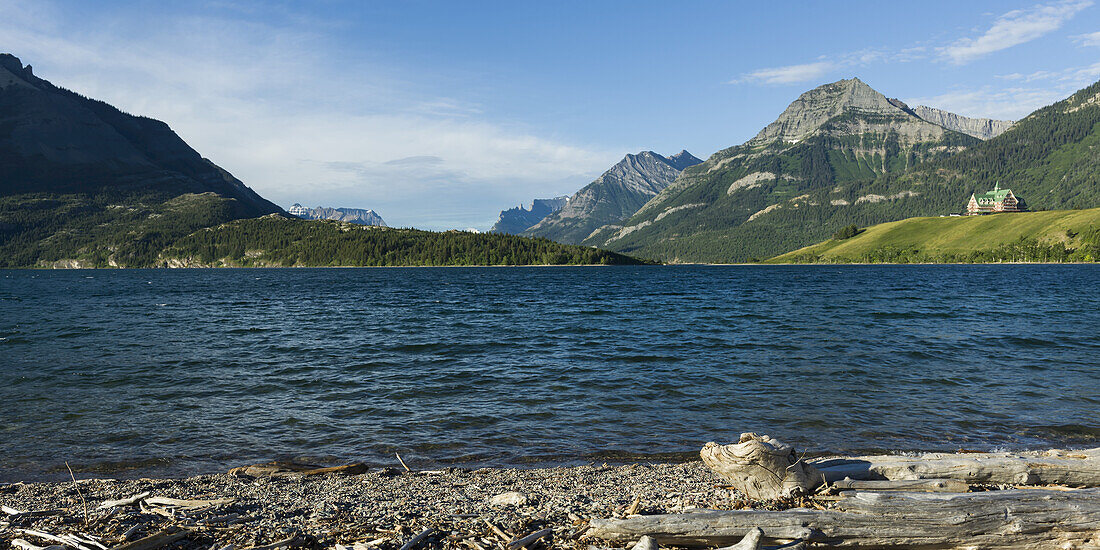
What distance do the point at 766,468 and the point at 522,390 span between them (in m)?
16.6

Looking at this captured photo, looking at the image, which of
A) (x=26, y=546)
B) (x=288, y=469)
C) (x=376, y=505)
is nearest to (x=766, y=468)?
(x=376, y=505)

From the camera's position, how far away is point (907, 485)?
33.4 feet

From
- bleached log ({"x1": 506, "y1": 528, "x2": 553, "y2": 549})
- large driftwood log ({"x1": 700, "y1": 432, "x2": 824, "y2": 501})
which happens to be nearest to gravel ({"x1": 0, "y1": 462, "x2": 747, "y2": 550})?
bleached log ({"x1": 506, "y1": 528, "x2": 553, "y2": 549})

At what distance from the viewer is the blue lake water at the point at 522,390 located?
18.5m

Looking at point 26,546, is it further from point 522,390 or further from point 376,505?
point 522,390

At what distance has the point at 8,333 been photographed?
47562 mm

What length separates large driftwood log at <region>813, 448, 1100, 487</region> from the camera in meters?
10.6

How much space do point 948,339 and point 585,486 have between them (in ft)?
134

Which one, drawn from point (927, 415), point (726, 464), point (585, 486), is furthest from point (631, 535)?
point (927, 415)

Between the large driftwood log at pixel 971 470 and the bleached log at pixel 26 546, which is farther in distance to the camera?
the large driftwood log at pixel 971 470

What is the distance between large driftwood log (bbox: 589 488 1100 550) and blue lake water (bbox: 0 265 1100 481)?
27.4ft

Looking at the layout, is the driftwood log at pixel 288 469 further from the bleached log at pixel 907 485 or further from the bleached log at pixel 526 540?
the bleached log at pixel 907 485

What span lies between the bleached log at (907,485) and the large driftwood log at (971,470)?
0.23 meters

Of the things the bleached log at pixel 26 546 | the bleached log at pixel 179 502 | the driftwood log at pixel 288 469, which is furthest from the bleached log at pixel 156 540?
the driftwood log at pixel 288 469
